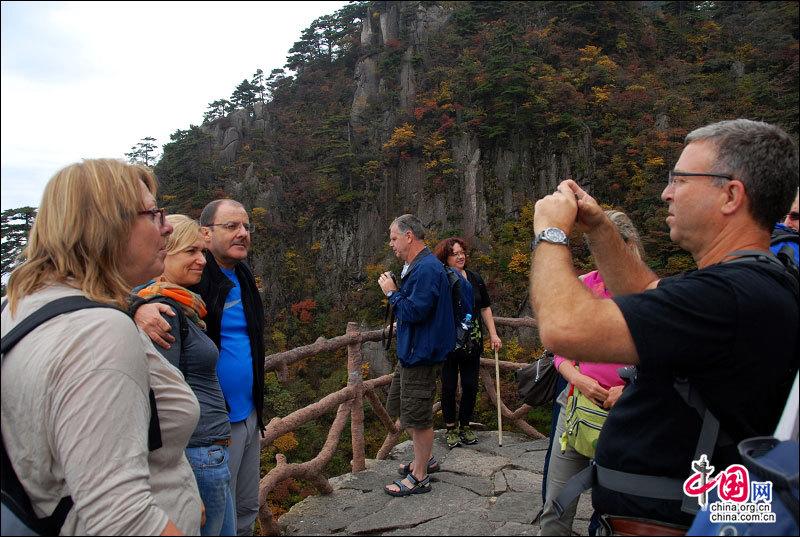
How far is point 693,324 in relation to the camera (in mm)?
973

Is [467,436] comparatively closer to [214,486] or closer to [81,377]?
[214,486]

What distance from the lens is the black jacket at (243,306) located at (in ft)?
7.33

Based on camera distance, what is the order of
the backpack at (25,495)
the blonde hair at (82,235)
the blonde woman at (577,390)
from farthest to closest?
the blonde woman at (577,390) < the blonde hair at (82,235) < the backpack at (25,495)

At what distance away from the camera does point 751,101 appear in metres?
18.0

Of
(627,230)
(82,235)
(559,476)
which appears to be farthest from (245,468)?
(627,230)

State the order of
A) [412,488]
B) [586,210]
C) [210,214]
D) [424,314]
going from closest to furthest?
[586,210], [210,214], [424,314], [412,488]

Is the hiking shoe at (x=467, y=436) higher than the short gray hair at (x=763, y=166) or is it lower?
lower

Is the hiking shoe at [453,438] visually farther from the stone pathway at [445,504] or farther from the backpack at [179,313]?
the backpack at [179,313]

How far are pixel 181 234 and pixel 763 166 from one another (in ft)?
6.48

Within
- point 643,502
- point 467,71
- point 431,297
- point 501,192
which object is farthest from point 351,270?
point 643,502

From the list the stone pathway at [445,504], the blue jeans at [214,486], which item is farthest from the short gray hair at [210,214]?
the stone pathway at [445,504]

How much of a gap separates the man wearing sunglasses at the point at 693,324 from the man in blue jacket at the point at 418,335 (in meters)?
1.98

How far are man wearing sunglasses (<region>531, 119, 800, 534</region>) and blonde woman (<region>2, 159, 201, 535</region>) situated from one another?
82 cm

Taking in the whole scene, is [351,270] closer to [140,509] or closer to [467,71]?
[467,71]
